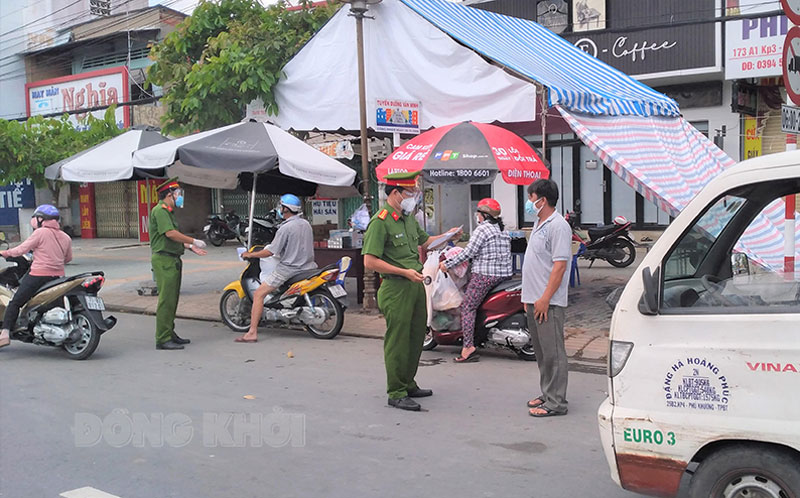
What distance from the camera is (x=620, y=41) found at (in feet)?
53.3

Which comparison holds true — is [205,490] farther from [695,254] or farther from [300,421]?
[695,254]

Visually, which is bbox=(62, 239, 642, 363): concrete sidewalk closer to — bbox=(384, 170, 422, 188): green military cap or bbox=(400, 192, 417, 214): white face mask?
bbox=(400, 192, 417, 214): white face mask

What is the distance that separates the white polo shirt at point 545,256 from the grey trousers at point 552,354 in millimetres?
112

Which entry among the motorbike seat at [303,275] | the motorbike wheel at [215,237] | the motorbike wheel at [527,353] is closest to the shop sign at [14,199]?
the motorbike wheel at [215,237]

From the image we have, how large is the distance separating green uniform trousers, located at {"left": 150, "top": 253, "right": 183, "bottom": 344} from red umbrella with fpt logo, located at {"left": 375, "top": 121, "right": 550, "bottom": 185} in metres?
2.79

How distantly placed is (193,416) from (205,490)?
152cm

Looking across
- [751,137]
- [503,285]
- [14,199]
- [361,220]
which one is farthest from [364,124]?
[14,199]

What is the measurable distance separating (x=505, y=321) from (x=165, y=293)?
12.9ft

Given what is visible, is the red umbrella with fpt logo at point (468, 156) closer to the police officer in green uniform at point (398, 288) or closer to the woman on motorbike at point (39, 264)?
the police officer in green uniform at point (398, 288)

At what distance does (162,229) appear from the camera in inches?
331

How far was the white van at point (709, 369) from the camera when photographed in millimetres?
3113

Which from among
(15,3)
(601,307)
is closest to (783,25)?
(601,307)

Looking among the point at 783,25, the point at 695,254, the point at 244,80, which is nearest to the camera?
the point at 695,254

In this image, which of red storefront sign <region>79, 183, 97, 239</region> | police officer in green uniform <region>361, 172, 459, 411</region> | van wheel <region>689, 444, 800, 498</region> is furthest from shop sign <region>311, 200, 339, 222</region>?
van wheel <region>689, 444, 800, 498</region>
